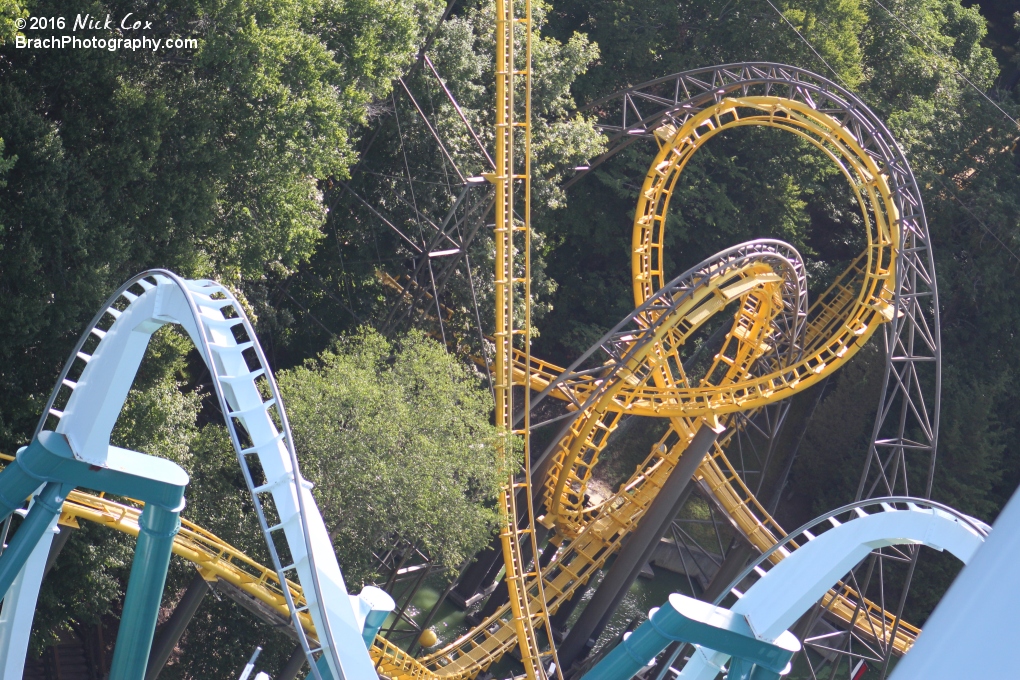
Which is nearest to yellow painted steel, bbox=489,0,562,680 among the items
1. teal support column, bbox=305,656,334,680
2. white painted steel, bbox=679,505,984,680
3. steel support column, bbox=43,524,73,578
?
steel support column, bbox=43,524,73,578

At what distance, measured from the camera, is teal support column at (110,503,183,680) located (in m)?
7.78

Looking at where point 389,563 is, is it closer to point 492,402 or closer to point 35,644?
point 492,402

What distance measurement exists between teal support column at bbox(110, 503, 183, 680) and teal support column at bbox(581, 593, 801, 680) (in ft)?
11.9

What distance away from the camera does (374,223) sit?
60.1ft

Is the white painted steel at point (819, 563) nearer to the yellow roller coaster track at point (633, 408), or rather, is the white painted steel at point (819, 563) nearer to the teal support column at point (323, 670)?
the teal support column at point (323, 670)

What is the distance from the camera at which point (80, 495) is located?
11.7 m

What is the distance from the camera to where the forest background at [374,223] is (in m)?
11.7

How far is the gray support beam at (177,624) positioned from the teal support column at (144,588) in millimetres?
4381

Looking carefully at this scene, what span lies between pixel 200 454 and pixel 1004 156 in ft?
67.4

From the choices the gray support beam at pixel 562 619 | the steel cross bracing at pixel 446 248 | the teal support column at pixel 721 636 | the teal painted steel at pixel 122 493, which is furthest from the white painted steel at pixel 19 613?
the gray support beam at pixel 562 619

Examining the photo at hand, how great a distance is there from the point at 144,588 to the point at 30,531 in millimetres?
937

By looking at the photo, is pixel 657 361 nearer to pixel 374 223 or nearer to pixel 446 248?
pixel 446 248

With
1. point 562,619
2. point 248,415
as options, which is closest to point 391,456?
point 248,415

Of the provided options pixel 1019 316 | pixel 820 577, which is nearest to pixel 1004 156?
pixel 1019 316
